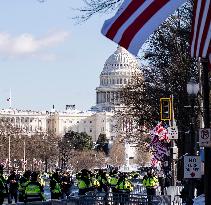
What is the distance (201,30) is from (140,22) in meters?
0.97

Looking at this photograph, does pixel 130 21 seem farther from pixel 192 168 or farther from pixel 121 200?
pixel 121 200

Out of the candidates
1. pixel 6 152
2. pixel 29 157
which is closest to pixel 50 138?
pixel 29 157

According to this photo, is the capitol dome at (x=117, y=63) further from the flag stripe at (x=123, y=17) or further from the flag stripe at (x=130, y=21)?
the flag stripe at (x=130, y=21)

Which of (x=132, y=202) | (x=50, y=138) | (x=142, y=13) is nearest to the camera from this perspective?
(x=142, y=13)

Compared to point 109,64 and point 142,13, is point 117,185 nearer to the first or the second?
point 142,13

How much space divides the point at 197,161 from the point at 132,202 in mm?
2885

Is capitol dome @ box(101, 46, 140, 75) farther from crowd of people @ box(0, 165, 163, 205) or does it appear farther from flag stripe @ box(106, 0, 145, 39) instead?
flag stripe @ box(106, 0, 145, 39)

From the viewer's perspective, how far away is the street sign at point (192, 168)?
21141 mm

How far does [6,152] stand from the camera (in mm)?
115188

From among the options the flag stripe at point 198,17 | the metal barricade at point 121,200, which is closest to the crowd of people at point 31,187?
the metal barricade at point 121,200

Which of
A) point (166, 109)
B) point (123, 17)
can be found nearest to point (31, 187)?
point (166, 109)

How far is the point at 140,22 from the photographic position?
32.9ft

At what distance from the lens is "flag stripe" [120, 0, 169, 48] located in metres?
9.92

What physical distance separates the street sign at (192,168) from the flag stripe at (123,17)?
1128cm
